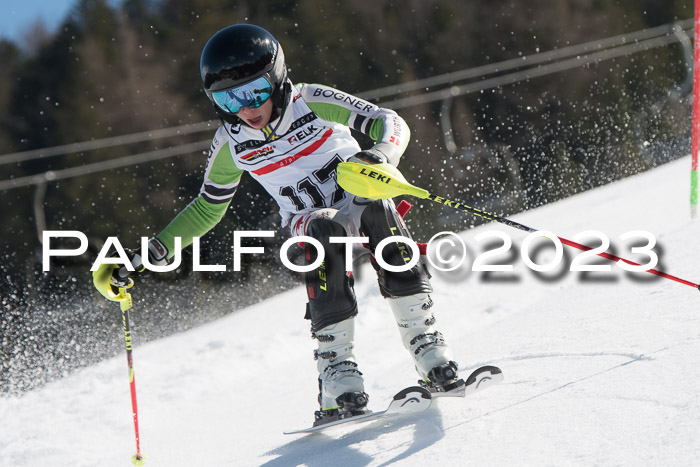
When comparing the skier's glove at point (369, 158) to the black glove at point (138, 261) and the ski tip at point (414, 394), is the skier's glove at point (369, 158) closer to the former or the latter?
the ski tip at point (414, 394)

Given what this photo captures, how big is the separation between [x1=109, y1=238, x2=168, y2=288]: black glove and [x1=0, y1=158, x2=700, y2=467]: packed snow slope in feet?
2.39

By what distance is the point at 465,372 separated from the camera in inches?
112

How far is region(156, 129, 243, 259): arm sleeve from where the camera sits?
288 cm

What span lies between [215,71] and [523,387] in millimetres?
1478

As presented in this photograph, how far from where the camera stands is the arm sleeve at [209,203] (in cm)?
288

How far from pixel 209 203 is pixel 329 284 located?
31.6 inches

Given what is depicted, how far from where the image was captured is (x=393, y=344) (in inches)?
156

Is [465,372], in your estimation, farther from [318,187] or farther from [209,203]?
[209,203]

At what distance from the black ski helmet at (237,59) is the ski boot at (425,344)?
91cm

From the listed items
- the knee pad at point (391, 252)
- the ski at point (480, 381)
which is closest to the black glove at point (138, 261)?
the knee pad at point (391, 252)

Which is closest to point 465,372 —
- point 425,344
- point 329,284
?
point 425,344

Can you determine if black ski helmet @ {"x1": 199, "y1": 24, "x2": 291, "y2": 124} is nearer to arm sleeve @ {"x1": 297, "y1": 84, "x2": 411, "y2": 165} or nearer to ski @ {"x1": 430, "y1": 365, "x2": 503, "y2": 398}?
arm sleeve @ {"x1": 297, "y1": 84, "x2": 411, "y2": 165}

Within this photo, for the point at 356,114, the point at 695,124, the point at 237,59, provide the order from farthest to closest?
1. the point at 695,124
2. the point at 356,114
3. the point at 237,59

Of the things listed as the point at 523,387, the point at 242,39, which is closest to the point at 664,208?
the point at 523,387
